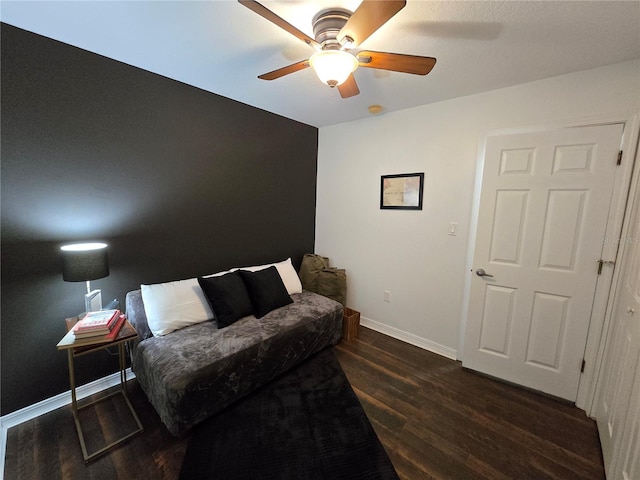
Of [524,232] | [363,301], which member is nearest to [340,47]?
[524,232]

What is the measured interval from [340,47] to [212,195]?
1.76m

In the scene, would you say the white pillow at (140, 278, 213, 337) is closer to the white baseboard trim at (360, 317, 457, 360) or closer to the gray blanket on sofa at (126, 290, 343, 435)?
the gray blanket on sofa at (126, 290, 343, 435)

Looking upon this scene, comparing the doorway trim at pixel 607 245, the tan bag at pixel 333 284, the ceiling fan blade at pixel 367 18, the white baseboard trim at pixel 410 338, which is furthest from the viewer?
the tan bag at pixel 333 284

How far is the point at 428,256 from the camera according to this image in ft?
8.68

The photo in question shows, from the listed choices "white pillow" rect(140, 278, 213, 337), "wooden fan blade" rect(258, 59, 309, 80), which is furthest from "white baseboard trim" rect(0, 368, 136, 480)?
"wooden fan blade" rect(258, 59, 309, 80)

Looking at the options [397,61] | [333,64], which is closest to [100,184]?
[333,64]

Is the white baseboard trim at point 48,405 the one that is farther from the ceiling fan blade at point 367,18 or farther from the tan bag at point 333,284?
the ceiling fan blade at point 367,18

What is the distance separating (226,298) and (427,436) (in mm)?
1748

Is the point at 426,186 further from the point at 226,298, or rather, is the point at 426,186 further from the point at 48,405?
the point at 48,405

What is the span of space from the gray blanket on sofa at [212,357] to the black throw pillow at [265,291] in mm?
76

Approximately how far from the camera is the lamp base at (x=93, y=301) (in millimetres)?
1806

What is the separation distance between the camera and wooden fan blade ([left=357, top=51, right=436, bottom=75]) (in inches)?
52.1

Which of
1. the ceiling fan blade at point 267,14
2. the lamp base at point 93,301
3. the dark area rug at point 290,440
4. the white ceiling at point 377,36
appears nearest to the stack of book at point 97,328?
the lamp base at point 93,301

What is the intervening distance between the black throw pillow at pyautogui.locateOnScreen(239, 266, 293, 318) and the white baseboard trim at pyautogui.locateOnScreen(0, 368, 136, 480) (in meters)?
1.14
